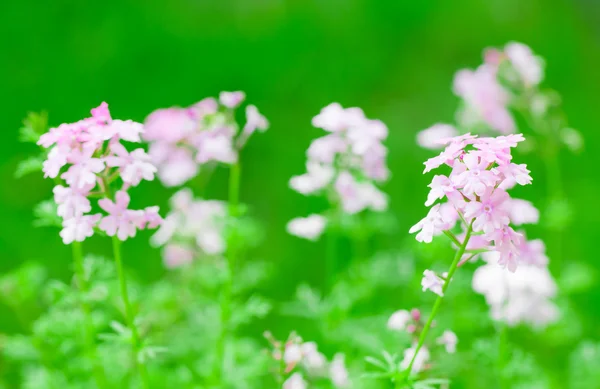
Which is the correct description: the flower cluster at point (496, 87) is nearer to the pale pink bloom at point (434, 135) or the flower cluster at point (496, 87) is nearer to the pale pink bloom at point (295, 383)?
the pale pink bloom at point (434, 135)

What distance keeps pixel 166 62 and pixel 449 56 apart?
227 cm

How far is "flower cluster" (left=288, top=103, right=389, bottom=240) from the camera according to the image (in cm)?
260

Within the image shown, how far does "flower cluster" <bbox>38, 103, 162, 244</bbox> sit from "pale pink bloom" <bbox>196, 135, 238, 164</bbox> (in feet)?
1.85

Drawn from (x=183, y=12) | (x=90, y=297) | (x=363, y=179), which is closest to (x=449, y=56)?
(x=183, y=12)

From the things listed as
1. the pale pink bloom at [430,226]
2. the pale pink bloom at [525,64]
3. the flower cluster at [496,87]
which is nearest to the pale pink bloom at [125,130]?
the pale pink bloom at [430,226]

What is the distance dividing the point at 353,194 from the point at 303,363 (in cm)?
68

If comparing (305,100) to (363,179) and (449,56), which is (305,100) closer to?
(449,56)

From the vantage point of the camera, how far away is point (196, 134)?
9.10ft

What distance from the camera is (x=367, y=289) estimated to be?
10.0 feet

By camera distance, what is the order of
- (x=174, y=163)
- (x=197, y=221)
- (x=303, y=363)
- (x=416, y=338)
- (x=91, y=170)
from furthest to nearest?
(x=197, y=221) → (x=174, y=163) → (x=303, y=363) → (x=416, y=338) → (x=91, y=170)

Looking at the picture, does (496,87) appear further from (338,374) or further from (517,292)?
(338,374)

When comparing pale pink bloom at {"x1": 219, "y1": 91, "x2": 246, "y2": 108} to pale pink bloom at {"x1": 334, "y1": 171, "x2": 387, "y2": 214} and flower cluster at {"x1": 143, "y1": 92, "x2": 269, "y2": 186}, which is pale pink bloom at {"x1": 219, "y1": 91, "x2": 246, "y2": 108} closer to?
flower cluster at {"x1": 143, "y1": 92, "x2": 269, "y2": 186}

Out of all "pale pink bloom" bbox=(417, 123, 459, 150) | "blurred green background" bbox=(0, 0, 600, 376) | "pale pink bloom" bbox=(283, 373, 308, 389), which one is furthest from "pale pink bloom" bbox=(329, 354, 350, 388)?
"blurred green background" bbox=(0, 0, 600, 376)

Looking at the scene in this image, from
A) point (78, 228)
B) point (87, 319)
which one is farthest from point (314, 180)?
point (78, 228)
